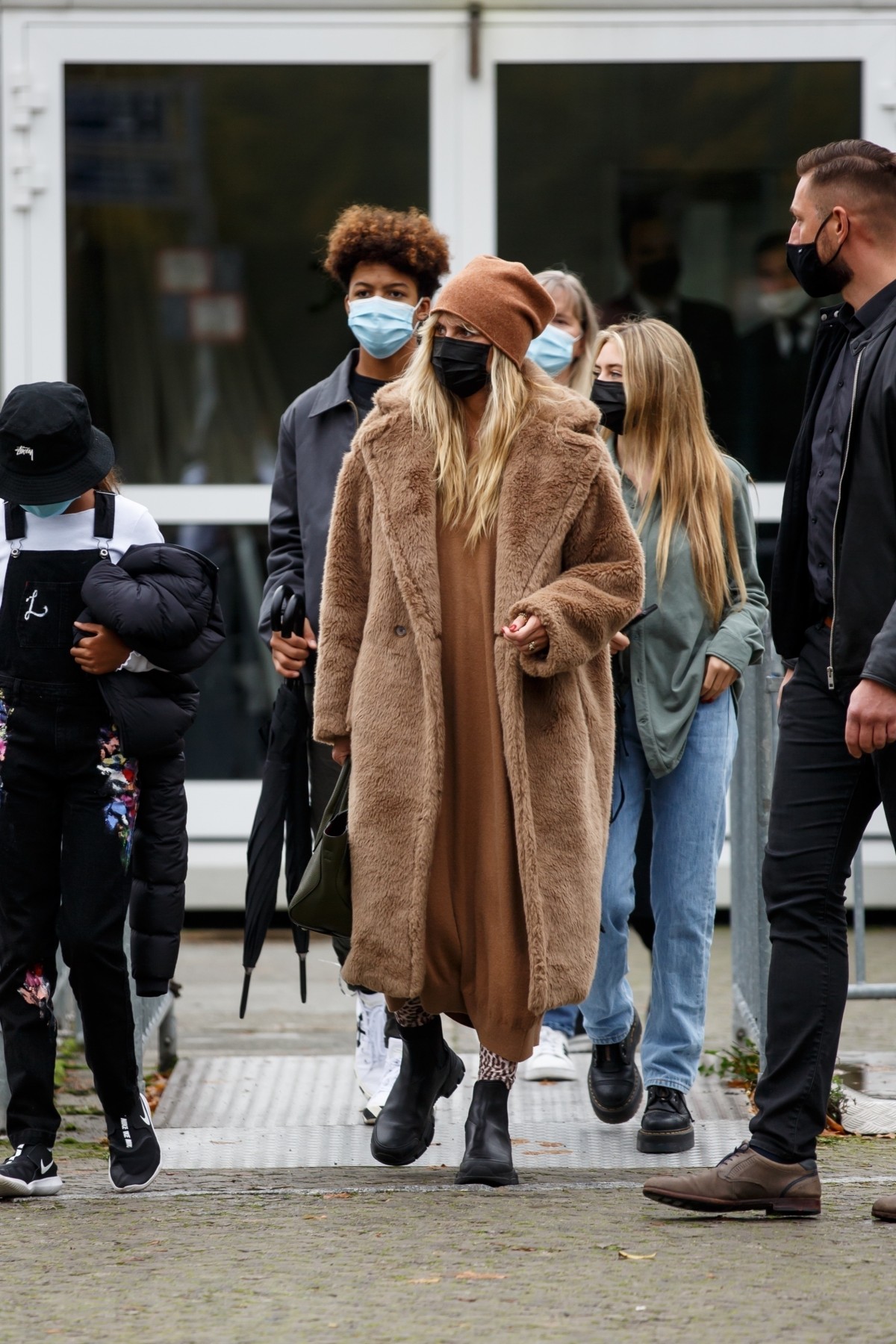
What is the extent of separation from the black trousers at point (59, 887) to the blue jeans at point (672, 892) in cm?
116

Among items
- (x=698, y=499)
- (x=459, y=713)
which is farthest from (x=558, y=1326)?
(x=698, y=499)

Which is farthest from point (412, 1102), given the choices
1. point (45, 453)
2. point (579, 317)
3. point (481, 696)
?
point (579, 317)

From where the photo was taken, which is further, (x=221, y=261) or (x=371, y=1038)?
(x=221, y=261)

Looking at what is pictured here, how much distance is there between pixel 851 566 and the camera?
12.3 ft

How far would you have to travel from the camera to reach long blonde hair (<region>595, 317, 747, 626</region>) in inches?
186

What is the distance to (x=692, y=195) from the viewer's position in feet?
26.6

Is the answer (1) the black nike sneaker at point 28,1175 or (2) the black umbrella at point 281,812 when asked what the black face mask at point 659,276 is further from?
(1) the black nike sneaker at point 28,1175

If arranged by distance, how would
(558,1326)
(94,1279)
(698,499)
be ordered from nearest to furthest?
(558,1326) → (94,1279) → (698,499)

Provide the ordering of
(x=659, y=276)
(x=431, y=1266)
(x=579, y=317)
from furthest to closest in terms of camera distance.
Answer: (x=659, y=276)
(x=579, y=317)
(x=431, y=1266)

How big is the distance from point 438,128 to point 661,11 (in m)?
0.99

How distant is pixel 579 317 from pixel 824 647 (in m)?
2.16

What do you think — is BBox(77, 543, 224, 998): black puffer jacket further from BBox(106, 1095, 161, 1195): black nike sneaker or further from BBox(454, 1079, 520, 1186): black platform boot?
BBox(454, 1079, 520, 1186): black platform boot

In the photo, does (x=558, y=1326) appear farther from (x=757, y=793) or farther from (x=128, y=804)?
(x=757, y=793)

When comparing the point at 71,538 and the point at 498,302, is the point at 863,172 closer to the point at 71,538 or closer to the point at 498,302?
the point at 498,302
